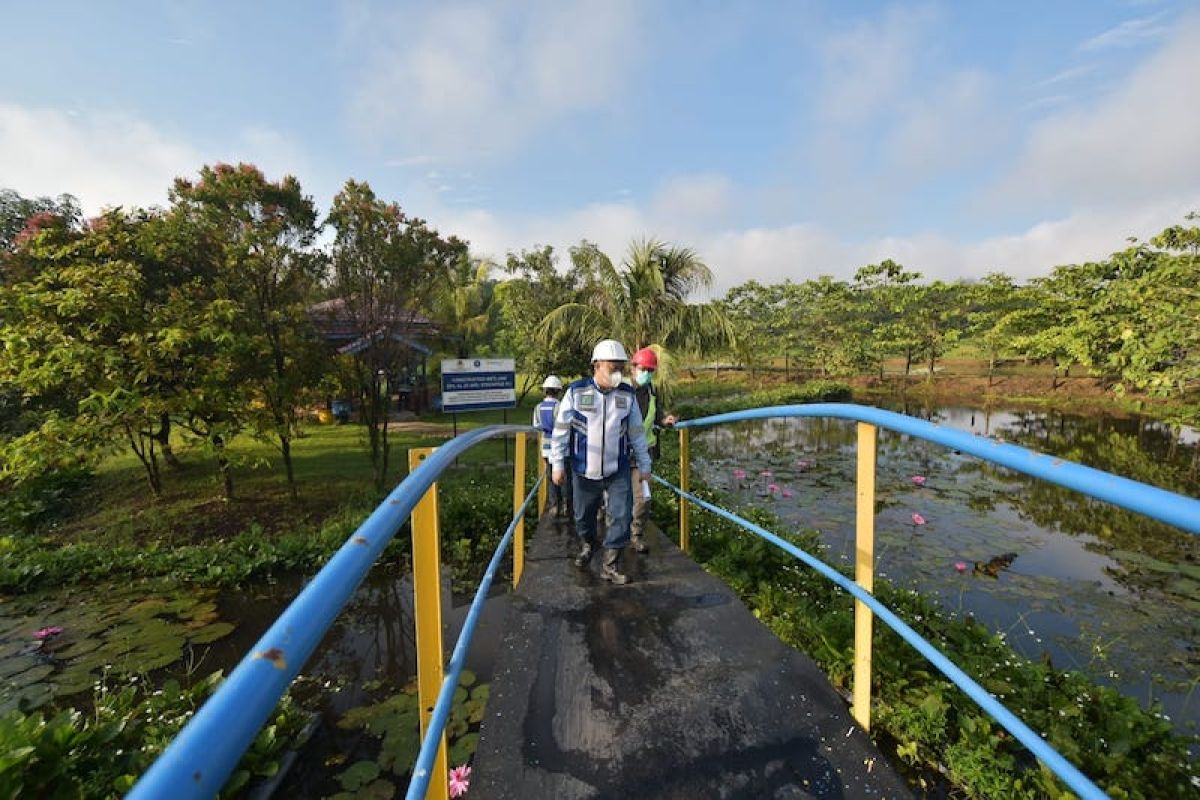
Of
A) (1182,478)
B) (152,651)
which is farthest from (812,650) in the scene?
(1182,478)

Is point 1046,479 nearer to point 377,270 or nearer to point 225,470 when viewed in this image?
point 377,270

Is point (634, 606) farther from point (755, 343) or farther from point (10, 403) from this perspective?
point (755, 343)

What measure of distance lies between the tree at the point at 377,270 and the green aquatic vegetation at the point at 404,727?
16.6ft

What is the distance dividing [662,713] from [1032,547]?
21.1 ft

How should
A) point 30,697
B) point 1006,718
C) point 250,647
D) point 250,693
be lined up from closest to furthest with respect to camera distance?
point 250,693
point 1006,718
point 250,647
point 30,697

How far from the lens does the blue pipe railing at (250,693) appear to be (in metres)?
0.41

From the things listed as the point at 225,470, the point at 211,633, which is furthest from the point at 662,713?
the point at 225,470

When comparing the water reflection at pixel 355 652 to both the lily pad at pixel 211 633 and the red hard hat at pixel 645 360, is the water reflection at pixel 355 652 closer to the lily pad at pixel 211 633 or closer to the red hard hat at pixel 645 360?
the lily pad at pixel 211 633

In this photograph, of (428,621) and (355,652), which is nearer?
(428,621)

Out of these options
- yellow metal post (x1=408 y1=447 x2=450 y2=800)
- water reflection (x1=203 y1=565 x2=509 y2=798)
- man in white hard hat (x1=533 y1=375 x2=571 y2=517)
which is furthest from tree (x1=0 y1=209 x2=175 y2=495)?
yellow metal post (x1=408 y1=447 x2=450 y2=800)

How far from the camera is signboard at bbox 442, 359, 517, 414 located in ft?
28.8

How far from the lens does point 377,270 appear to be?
304 inches

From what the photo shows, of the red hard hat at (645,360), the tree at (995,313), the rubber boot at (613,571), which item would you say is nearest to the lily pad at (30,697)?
the rubber boot at (613,571)

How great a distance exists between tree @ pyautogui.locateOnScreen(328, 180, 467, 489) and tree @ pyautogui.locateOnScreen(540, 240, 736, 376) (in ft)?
12.6
